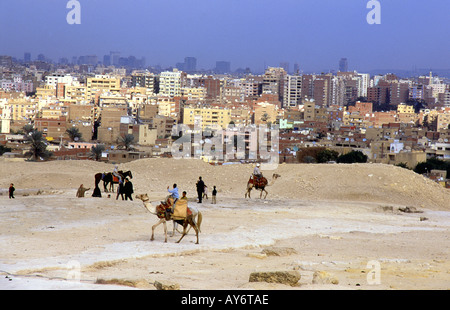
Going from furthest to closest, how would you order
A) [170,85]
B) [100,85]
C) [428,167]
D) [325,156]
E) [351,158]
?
[170,85] < [100,85] < [351,158] < [428,167] < [325,156]

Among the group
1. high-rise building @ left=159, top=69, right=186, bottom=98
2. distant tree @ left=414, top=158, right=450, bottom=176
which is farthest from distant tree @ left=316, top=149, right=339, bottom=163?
high-rise building @ left=159, top=69, right=186, bottom=98

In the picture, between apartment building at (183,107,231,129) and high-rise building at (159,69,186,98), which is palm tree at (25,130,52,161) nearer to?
apartment building at (183,107,231,129)

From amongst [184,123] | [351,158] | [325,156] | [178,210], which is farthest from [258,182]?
[184,123]

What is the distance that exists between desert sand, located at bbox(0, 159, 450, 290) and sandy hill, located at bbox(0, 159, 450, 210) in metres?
0.04

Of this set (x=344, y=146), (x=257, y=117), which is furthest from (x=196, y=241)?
(x=257, y=117)

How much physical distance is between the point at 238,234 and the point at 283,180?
12491 mm

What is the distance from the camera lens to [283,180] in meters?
27.8

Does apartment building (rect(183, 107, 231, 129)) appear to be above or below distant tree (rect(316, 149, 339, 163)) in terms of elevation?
above

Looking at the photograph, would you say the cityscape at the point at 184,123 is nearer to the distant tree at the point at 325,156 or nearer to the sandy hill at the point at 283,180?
A: the distant tree at the point at 325,156

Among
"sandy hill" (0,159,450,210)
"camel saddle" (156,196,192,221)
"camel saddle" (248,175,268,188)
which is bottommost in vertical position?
"sandy hill" (0,159,450,210)

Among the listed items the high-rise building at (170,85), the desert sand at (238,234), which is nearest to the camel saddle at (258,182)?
the desert sand at (238,234)

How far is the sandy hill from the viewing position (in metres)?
25.9

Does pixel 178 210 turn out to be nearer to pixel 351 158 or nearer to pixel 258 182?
pixel 258 182
